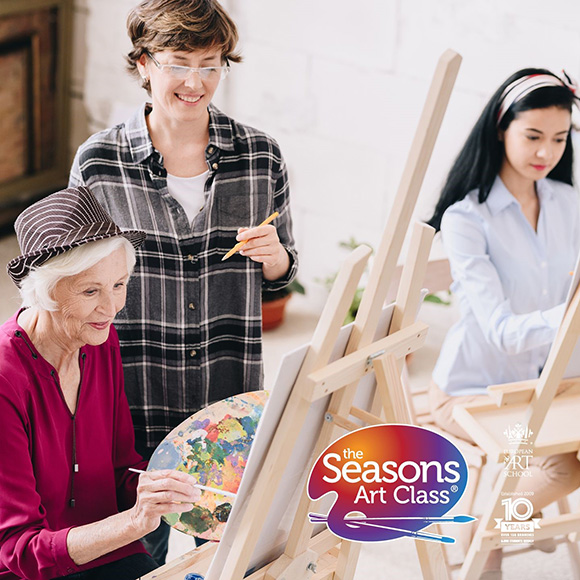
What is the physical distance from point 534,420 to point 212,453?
0.68 metres

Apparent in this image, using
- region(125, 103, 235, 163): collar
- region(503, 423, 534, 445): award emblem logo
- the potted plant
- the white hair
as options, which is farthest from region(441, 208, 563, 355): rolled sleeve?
the potted plant

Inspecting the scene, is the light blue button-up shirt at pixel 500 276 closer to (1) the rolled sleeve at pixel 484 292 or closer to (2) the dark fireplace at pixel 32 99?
(1) the rolled sleeve at pixel 484 292

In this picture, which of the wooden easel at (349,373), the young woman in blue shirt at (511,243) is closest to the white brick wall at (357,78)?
the young woman in blue shirt at (511,243)

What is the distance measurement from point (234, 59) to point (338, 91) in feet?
6.62

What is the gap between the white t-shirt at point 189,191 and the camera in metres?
→ 2.00

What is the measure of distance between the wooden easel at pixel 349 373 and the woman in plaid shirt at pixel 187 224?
0.42m

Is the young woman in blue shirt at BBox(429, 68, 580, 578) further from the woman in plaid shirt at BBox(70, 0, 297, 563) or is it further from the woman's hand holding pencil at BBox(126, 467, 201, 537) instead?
the woman's hand holding pencil at BBox(126, 467, 201, 537)

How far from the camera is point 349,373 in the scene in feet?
4.84

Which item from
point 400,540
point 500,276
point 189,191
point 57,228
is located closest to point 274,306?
→ point 400,540

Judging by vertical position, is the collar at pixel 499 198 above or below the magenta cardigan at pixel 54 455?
above

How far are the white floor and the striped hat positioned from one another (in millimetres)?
208

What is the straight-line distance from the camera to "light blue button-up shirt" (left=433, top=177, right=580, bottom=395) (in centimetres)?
248

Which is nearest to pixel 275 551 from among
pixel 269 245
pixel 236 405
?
pixel 236 405

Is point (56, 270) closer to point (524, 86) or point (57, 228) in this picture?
point (57, 228)
